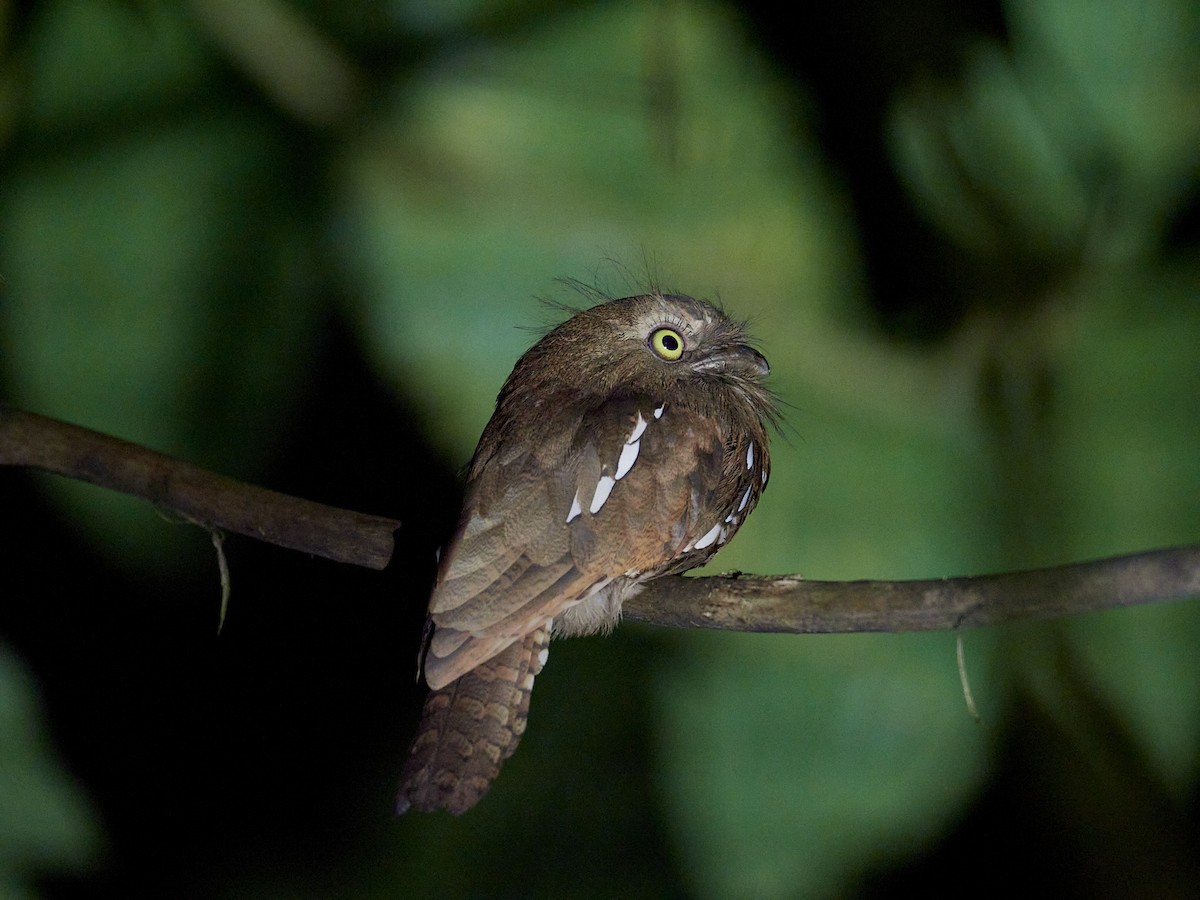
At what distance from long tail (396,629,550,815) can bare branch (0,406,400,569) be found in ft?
0.85

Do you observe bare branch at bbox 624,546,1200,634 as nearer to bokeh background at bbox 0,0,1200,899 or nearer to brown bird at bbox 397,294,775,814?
brown bird at bbox 397,294,775,814

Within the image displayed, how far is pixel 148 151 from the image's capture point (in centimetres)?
333

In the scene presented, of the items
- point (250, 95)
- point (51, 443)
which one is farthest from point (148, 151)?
point (51, 443)

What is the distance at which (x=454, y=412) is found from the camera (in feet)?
10.7

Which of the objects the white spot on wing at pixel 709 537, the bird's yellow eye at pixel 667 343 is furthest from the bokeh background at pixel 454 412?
the white spot on wing at pixel 709 537

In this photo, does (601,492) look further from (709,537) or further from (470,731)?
(470,731)

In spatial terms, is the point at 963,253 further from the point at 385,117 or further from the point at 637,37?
the point at 385,117

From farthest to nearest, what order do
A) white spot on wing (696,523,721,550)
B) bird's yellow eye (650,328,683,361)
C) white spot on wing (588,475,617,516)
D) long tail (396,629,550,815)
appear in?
bird's yellow eye (650,328,683,361), white spot on wing (696,523,721,550), white spot on wing (588,475,617,516), long tail (396,629,550,815)

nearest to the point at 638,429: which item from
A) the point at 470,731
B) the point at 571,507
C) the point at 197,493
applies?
the point at 571,507

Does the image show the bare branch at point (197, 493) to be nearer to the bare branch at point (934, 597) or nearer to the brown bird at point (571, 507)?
the brown bird at point (571, 507)

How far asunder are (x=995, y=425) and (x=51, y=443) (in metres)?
2.35

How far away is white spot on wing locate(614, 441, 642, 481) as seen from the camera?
1.55 meters

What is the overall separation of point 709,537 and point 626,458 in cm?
23

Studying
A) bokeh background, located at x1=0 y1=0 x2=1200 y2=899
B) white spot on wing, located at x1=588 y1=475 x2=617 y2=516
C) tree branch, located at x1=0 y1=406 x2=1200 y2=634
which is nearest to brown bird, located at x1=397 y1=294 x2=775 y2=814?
white spot on wing, located at x1=588 y1=475 x2=617 y2=516
